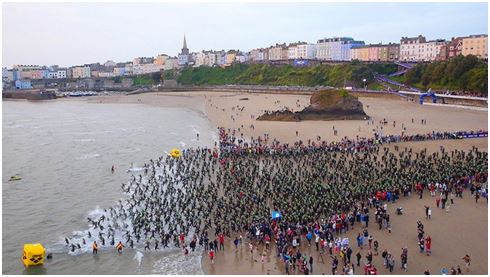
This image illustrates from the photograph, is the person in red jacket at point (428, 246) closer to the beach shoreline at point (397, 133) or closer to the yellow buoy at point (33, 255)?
the beach shoreline at point (397, 133)

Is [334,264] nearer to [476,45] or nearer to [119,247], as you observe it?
[119,247]

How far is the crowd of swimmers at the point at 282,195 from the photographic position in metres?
20.0

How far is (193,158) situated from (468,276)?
2388cm

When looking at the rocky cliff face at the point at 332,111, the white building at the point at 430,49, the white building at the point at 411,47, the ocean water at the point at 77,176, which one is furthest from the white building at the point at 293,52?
the rocky cliff face at the point at 332,111

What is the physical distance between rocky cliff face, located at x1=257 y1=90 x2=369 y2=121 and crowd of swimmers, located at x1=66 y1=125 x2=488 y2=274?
1788 centimetres

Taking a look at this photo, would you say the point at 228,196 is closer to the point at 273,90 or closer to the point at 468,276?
the point at 468,276

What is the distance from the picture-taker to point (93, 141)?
50.6m

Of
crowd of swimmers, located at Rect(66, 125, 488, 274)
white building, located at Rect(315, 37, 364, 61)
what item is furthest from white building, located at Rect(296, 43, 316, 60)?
crowd of swimmers, located at Rect(66, 125, 488, 274)

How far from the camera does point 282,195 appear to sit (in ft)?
82.6

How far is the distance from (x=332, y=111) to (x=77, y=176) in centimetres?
3034

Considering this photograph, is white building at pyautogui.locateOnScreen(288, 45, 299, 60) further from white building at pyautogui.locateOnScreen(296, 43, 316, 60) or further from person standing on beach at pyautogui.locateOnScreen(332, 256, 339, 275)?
person standing on beach at pyautogui.locateOnScreen(332, 256, 339, 275)

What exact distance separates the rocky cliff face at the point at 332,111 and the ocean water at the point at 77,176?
8.75m

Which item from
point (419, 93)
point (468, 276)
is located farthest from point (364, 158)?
point (419, 93)

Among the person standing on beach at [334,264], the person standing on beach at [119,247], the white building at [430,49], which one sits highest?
the white building at [430,49]
